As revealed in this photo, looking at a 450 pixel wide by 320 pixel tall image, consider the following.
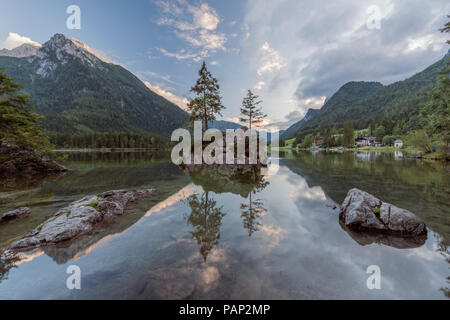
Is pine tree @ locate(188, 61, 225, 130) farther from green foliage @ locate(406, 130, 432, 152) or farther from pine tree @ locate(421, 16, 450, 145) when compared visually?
green foliage @ locate(406, 130, 432, 152)

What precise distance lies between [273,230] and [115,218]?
7.47 meters

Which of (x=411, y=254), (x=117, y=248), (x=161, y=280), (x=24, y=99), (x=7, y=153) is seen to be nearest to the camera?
(x=161, y=280)

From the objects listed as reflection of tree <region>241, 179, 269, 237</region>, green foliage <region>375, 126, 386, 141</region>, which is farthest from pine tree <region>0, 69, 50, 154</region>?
green foliage <region>375, 126, 386, 141</region>

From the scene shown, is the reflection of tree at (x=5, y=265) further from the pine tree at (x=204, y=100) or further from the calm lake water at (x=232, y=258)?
the pine tree at (x=204, y=100)

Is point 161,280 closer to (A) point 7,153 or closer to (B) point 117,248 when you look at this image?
(B) point 117,248

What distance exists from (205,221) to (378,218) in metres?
7.51

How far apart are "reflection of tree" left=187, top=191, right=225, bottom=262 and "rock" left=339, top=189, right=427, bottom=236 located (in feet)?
18.9

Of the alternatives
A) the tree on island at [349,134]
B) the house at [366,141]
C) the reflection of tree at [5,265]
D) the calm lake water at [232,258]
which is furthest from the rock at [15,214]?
the house at [366,141]

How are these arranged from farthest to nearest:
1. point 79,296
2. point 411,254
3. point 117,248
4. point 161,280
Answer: point 117,248 < point 411,254 < point 161,280 < point 79,296

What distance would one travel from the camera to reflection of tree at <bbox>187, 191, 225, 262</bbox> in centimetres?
620

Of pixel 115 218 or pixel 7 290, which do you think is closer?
pixel 7 290

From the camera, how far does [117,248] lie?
19.3ft

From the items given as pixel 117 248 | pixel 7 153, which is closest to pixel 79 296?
pixel 117 248

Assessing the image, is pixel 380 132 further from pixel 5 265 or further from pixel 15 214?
pixel 15 214
